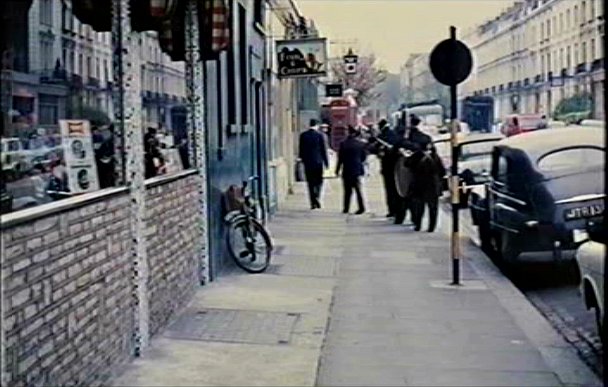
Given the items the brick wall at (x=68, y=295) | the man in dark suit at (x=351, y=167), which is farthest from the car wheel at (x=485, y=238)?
the brick wall at (x=68, y=295)

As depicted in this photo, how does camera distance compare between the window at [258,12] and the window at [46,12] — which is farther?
the window at [258,12]

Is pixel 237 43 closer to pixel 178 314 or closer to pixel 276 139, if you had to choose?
pixel 178 314

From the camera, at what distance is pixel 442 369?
26.5ft

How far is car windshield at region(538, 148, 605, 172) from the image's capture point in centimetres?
1356

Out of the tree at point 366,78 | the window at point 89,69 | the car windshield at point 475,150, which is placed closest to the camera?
the window at point 89,69

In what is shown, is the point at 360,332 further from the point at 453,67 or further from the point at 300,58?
the point at 300,58

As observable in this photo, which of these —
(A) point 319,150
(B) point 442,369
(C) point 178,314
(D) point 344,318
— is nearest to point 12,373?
(B) point 442,369

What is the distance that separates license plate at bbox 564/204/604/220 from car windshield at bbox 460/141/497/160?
1379 centimetres

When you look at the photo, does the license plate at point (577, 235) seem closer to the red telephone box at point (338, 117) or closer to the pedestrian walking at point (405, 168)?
the pedestrian walking at point (405, 168)

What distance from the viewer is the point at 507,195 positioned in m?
14.1

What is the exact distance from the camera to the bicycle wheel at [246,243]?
502 inches

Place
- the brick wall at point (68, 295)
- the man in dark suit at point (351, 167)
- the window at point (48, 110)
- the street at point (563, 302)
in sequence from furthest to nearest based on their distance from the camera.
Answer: the man in dark suit at point (351, 167)
the street at point (563, 302)
the window at point (48, 110)
the brick wall at point (68, 295)

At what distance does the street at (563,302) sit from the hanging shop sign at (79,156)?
403cm

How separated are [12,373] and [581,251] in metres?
5.45
